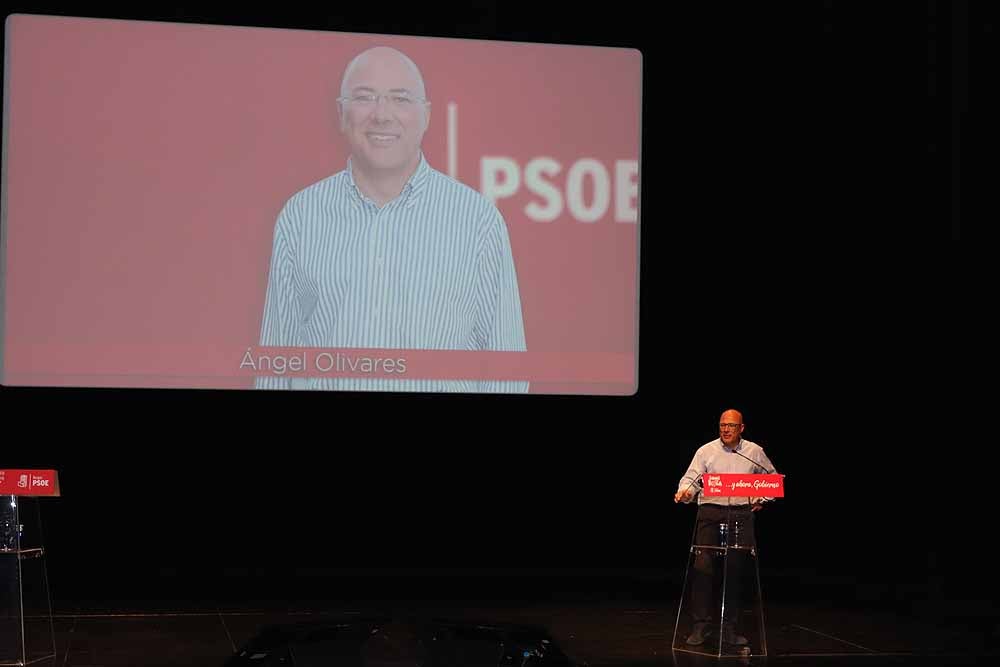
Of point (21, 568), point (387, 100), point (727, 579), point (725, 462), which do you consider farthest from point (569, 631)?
point (387, 100)

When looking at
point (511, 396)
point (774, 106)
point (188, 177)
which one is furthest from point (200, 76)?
point (774, 106)

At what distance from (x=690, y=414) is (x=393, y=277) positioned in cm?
209

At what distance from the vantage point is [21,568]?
17.1 feet

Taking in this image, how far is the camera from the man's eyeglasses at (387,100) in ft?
23.0

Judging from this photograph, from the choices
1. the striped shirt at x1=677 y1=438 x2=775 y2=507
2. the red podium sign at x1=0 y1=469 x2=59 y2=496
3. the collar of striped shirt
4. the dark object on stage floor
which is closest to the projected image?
the collar of striped shirt

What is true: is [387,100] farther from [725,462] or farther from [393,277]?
[725,462]

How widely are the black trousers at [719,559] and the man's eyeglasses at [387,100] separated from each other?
9.40ft

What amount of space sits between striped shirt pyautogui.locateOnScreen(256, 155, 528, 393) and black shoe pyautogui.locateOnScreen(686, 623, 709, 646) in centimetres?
178

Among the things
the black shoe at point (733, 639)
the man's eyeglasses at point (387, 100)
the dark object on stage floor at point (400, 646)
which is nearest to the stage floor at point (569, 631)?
the black shoe at point (733, 639)

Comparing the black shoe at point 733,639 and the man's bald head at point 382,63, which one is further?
the man's bald head at point 382,63

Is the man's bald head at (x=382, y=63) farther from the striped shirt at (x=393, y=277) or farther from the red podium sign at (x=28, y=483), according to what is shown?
the red podium sign at (x=28, y=483)

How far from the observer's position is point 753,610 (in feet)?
18.6

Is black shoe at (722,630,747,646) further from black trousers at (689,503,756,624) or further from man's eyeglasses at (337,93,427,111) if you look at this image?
man's eyeglasses at (337,93,427,111)

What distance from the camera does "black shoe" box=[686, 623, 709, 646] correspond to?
5.78 metres
